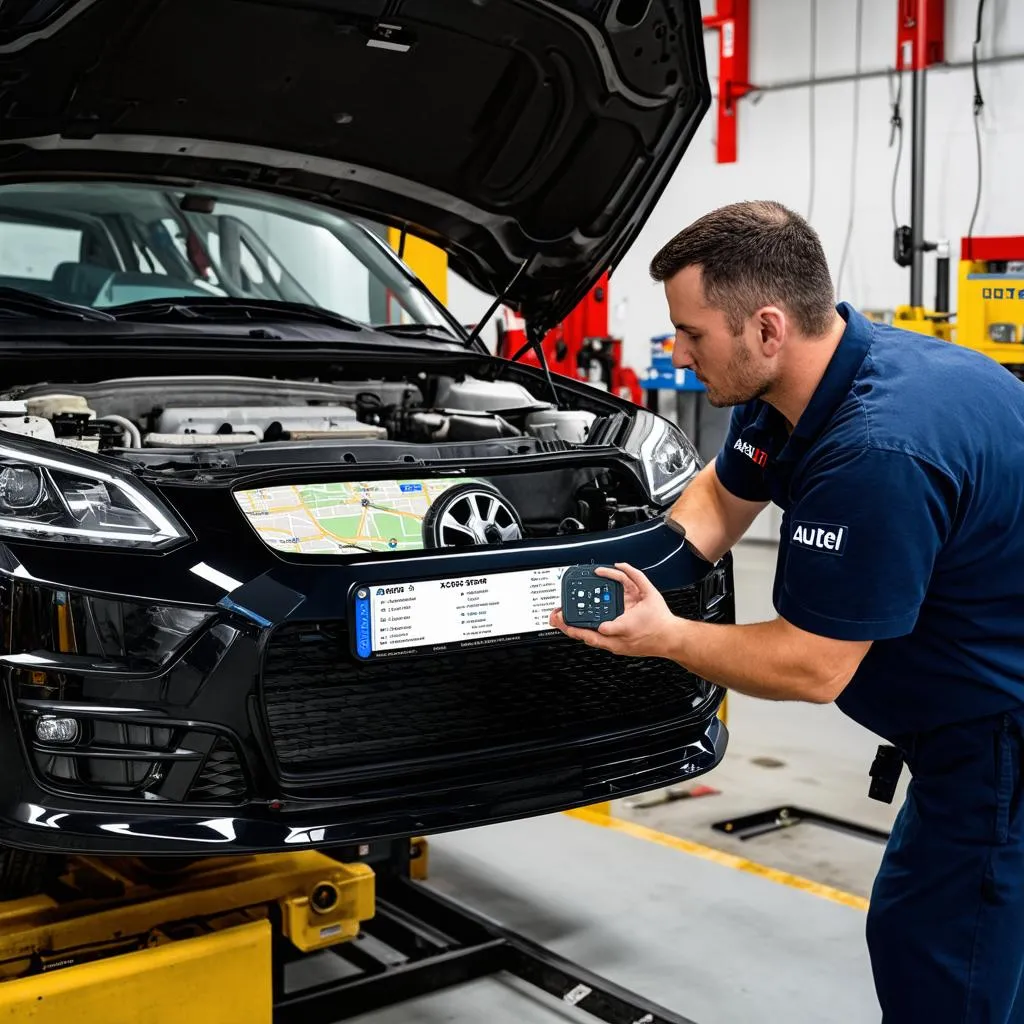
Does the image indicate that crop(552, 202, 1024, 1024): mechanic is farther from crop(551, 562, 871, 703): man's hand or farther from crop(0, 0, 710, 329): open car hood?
crop(0, 0, 710, 329): open car hood

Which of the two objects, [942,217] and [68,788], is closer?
[68,788]

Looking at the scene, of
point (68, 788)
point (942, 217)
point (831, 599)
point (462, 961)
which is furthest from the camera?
point (942, 217)

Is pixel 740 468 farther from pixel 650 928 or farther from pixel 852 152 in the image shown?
pixel 852 152

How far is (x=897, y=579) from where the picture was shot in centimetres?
157

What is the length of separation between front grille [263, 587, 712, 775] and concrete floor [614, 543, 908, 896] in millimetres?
1216

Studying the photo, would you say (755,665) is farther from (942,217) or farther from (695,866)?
(942,217)

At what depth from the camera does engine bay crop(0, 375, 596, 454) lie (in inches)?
96.2

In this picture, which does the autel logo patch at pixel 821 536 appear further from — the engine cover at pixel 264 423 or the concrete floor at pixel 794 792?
the concrete floor at pixel 794 792

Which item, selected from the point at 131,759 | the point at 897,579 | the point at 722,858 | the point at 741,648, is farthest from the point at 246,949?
the point at 722,858

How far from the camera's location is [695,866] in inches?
125

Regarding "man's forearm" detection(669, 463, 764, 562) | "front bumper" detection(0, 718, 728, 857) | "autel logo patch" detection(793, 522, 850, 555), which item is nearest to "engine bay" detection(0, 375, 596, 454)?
"man's forearm" detection(669, 463, 764, 562)

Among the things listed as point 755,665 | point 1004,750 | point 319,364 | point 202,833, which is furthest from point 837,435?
point 319,364

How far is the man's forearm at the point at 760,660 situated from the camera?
5.41ft

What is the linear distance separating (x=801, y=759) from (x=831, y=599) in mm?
2752
